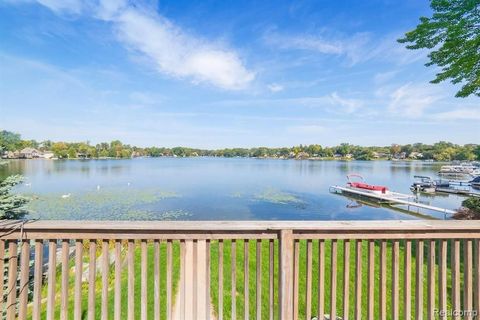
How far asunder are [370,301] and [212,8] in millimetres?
9677

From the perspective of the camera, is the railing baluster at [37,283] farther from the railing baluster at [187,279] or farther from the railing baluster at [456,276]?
the railing baluster at [456,276]

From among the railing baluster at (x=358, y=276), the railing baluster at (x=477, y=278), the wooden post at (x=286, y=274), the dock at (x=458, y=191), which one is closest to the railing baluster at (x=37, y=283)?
the wooden post at (x=286, y=274)

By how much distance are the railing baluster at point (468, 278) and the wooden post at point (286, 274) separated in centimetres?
124

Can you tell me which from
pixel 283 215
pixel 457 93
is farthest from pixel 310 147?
pixel 457 93

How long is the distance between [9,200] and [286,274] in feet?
13.3

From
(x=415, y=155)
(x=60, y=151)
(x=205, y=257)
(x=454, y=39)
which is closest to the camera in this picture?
(x=205, y=257)

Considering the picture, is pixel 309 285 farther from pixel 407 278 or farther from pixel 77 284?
pixel 77 284

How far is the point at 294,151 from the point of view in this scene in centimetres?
12025

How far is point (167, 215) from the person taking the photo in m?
14.4

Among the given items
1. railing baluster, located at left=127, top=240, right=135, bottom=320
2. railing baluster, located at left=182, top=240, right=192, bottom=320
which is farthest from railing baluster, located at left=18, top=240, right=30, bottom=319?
railing baluster, located at left=182, top=240, right=192, bottom=320

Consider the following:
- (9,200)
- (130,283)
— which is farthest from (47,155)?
(130,283)

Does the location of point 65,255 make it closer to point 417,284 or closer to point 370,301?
point 370,301

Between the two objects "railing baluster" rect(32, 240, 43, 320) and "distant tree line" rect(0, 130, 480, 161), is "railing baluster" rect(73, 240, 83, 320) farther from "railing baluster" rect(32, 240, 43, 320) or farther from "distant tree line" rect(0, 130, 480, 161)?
"distant tree line" rect(0, 130, 480, 161)

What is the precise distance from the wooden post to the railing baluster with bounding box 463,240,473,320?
124 centimetres
